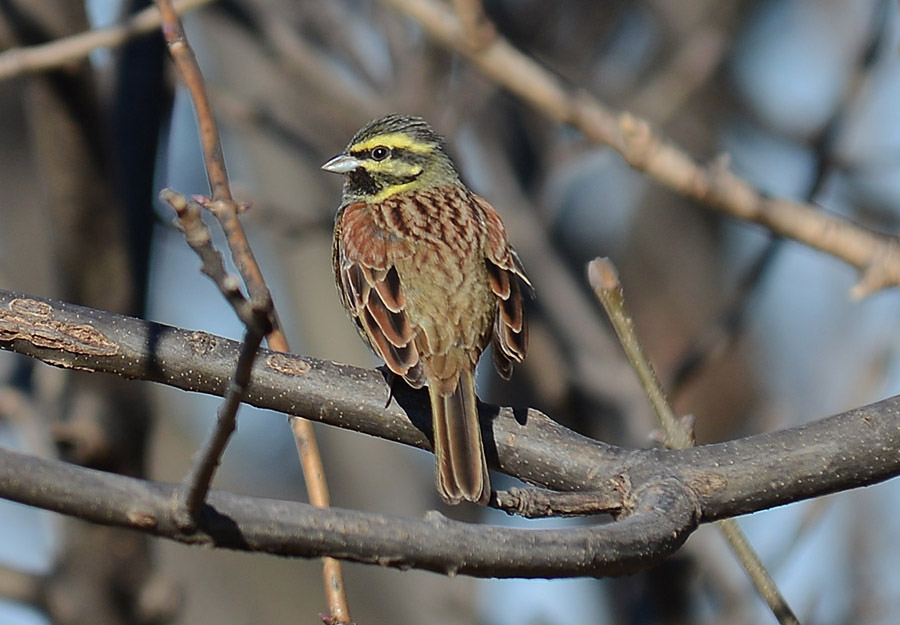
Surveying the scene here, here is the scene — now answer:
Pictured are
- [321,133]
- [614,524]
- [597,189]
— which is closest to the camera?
[614,524]

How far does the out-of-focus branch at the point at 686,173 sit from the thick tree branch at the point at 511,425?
4.02ft

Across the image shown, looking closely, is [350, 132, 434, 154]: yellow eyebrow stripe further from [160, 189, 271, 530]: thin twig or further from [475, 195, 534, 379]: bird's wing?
[160, 189, 271, 530]: thin twig

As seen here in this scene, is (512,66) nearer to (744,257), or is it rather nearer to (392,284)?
(392,284)

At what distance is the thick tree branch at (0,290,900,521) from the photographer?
3629mm

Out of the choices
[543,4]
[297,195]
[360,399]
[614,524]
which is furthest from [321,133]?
[614,524]

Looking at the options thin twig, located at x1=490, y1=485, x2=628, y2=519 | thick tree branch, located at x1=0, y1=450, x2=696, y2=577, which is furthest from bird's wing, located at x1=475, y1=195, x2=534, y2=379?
thick tree branch, located at x1=0, y1=450, x2=696, y2=577

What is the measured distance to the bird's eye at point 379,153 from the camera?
254 inches

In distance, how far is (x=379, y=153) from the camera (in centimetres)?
646

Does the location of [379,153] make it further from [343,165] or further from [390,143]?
[343,165]

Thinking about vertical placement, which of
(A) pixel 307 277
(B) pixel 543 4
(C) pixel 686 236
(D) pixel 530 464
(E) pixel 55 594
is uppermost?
(B) pixel 543 4

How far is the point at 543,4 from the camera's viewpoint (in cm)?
940

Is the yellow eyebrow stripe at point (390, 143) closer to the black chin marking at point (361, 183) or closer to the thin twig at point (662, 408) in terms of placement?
the black chin marking at point (361, 183)

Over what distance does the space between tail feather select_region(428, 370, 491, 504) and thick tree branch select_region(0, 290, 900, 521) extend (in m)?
0.06

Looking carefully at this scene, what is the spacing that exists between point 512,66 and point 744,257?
5.12m
